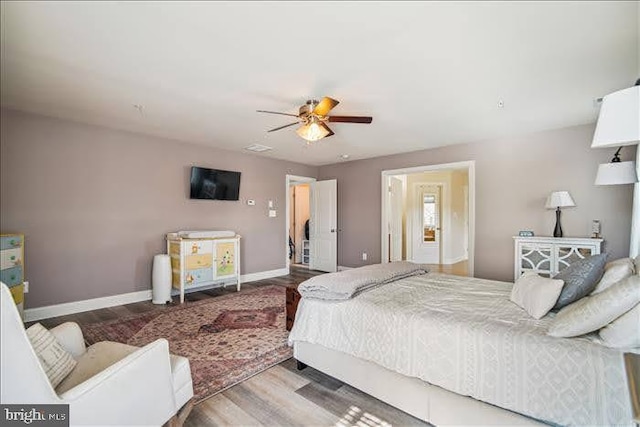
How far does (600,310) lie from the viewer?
133 centimetres

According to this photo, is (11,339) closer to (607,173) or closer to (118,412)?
(118,412)

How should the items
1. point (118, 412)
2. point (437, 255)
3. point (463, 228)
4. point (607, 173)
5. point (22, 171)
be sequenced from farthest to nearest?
1. point (463, 228)
2. point (437, 255)
3. point (22, 171)
4. point (607, 173)
5. point (118, 412)

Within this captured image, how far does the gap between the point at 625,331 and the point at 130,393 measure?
2200 mm

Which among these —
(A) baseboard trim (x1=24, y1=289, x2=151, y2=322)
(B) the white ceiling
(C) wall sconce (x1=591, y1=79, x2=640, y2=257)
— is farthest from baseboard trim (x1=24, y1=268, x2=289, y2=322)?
(C) wall sconce (x1=591, y1=79, x2=640, y2=257)

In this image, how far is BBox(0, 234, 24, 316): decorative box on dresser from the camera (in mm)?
2928

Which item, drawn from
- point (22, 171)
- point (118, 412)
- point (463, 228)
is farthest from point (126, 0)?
point (463, 228)

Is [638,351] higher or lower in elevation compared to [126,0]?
lower

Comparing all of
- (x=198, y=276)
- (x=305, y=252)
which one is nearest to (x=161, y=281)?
(x=198, y=276)

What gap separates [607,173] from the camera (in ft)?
10.1

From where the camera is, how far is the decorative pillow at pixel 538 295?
172cm

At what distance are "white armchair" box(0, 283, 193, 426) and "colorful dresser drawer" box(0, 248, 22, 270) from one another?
6.69ft

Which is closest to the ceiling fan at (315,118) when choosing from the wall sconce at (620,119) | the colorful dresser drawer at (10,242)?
the wall sconce at (620,119)

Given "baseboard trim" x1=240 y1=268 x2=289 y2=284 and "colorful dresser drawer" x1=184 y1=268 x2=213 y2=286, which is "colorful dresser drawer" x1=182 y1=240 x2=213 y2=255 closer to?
"colorful dresser drawer" x1=184 y1=268 x2=213 y2=286

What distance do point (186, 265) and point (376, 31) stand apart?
3.75 metres
